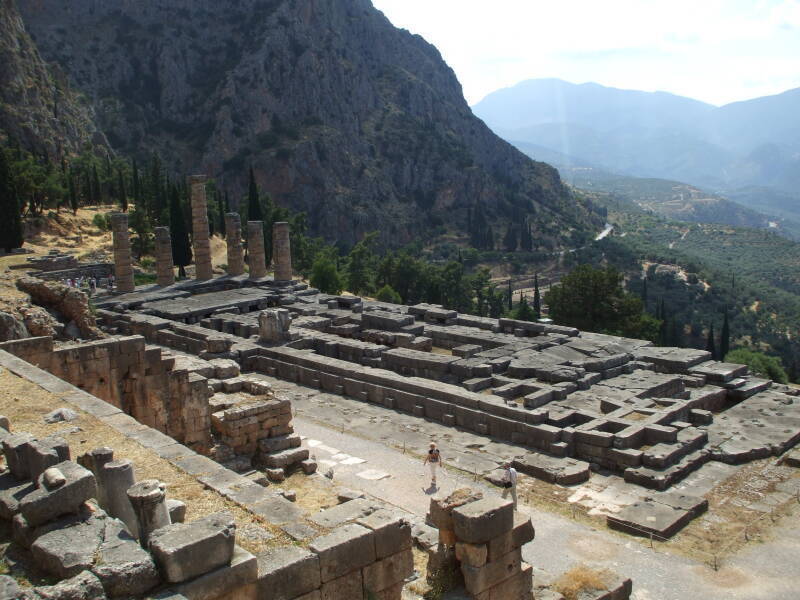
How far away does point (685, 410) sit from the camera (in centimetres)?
1923

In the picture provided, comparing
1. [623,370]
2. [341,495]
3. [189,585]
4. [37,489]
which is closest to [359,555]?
[189,585]

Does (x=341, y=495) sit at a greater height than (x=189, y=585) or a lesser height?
lesser

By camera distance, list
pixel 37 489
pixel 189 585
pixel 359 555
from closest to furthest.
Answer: pixel 189 585, pixel 37 489, pixel 359 555

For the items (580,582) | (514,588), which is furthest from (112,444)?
(580,582)

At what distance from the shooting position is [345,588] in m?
7.14

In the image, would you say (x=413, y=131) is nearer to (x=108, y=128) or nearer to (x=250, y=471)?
(x=108, y=128)

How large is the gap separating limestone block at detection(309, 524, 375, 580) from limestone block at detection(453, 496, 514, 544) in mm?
1516

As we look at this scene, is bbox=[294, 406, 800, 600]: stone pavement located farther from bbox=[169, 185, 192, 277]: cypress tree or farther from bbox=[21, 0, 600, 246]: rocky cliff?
bbox=[21, 0, 600, 246]: rocky cliff

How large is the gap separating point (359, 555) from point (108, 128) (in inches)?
4196

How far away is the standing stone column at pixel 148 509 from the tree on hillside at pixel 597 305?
3701cm

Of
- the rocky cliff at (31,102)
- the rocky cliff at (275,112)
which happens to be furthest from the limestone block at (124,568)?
the rocky cliff at (275,112)

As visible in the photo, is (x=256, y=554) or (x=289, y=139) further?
(x=289, y=139)

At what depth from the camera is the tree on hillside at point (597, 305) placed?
1620 inches

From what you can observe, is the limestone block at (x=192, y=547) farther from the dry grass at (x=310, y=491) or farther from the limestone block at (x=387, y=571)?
the dry grass at (x=310, y=491)
